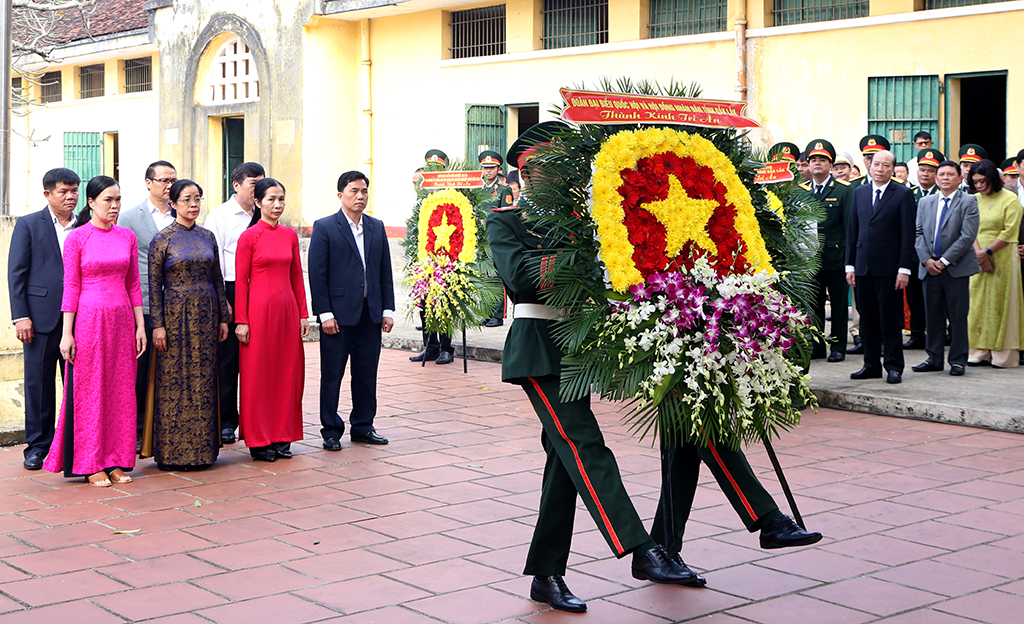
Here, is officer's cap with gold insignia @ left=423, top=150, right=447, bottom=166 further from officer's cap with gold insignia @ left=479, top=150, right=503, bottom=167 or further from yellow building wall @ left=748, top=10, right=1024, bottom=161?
yellow building wall @ left=748, top=10, right=1024, bottom=161

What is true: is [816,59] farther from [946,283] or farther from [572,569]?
[572,569]

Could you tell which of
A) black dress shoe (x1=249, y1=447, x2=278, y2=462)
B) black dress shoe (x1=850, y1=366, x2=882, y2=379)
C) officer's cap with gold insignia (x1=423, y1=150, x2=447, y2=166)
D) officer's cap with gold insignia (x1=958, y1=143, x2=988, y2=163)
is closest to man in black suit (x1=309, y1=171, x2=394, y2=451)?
black dress shoe (x1=249, y1=447, x2=278, y2=462)

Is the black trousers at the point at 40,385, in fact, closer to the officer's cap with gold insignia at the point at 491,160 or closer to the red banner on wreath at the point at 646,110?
the red banner on wreath at the point at 646,110

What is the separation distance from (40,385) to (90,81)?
2108 centimetres

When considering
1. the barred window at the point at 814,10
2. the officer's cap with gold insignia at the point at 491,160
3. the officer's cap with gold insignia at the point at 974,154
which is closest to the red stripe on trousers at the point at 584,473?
the officer's cap with gold insignia at the point at 974,154

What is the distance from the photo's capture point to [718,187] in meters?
4.54

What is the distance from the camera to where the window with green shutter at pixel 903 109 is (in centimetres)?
1282

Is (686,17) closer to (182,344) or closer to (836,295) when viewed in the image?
(836,295)

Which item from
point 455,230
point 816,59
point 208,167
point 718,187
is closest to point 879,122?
point 816,59

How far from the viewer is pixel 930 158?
10867 millimetres

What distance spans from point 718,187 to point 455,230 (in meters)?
6.55

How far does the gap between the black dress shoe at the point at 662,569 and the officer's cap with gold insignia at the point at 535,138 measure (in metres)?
1.62

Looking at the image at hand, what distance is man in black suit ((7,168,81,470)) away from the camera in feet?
22.5

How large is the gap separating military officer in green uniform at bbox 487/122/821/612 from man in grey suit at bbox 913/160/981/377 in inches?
234
